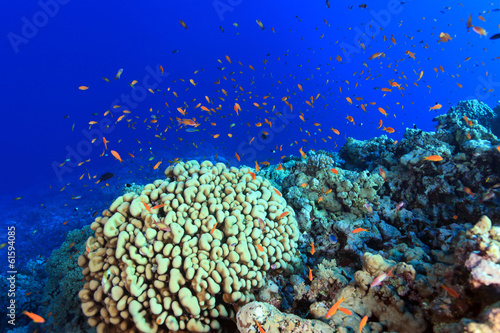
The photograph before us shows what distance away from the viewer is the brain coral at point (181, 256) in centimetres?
330

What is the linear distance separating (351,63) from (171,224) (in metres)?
138

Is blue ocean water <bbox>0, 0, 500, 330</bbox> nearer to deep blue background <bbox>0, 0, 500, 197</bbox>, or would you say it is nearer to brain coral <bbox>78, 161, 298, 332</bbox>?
deep blue background <bbox>0, 0, 500, 197</bbox>

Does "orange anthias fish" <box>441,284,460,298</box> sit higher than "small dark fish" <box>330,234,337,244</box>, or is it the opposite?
"small dark fish" <box>330,234,337,244</box>

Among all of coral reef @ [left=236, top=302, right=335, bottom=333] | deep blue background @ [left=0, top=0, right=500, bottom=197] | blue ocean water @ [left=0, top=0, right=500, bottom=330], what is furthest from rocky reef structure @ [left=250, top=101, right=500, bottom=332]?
deep blue background @ [left=0, top=0, right=500, bottom=197]

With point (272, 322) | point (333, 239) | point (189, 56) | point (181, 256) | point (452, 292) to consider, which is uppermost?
point (189, 56)

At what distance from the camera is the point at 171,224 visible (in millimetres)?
3637

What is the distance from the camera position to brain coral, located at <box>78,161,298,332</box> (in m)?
3.30

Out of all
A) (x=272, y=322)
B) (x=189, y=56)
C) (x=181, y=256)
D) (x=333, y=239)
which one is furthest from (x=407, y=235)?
(x=189, y=56)

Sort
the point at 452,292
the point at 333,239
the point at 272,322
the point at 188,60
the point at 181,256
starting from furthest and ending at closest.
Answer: the point at 188,60 → the point at 333,239 → the point at 181,256 → the point at 272,322 → the point at 452,292

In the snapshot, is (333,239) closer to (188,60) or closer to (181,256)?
(181,256)

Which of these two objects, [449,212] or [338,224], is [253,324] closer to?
[338,224]

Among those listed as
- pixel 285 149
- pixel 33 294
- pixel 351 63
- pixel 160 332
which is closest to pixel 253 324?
pixel 160 332

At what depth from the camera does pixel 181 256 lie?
3590 mm

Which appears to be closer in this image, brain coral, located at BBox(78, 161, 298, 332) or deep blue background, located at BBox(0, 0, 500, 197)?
brain coral, located at BBox(78, 161, 298, 332)
